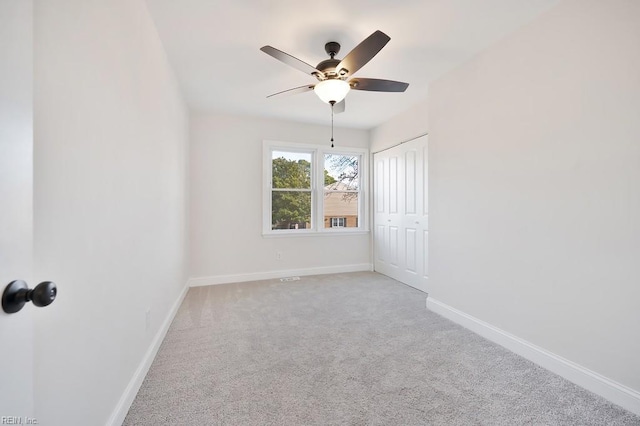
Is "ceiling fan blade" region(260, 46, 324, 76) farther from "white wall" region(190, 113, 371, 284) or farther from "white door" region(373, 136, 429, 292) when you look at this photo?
"white wall" region(190, 113, 371, 284)

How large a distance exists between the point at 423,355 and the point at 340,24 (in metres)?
2.61

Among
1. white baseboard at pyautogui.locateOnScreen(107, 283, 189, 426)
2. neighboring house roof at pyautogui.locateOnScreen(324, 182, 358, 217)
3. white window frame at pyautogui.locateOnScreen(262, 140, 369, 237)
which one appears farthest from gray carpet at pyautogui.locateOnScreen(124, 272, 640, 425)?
neighboring house roof at pyautogui.locateOnScreen(324, 182, 358, 217)

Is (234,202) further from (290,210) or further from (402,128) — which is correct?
(402,128)

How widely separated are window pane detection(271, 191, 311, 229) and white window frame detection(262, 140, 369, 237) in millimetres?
81

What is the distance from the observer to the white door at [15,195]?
0.57 metres

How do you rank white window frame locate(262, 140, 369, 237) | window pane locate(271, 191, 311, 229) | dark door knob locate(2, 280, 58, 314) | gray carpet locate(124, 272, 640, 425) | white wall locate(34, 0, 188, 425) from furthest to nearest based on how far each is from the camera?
window pane locate(271, 191, 311, 229), white window frame locate(262, 140, 369, 237), gray carpet locate(124, 272, 640, 425), white wall locate(34, 0, 188, 425), dark door knob locate(2, 280, 58, 314)

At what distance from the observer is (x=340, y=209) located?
194 inches

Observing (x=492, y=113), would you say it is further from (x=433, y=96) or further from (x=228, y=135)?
(x=228, y=135)

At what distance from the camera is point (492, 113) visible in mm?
2424

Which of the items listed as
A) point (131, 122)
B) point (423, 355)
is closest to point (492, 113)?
point (423, 355)

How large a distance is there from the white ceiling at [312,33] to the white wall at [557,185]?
28 centimetres

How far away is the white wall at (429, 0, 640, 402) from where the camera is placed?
164 cm

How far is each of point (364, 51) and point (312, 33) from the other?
23.3 inches

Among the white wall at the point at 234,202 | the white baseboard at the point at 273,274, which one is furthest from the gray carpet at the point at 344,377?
the white wall at the point at 234,202
